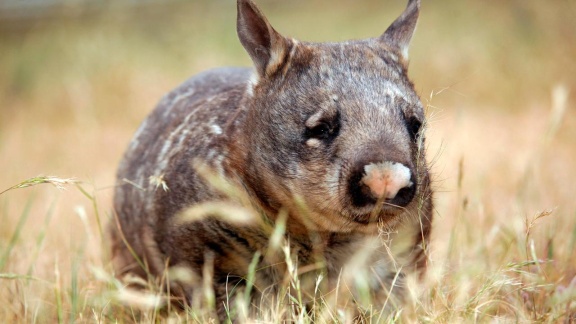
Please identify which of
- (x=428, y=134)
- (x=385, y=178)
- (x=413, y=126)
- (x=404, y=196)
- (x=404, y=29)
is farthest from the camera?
(x=428, y=134)

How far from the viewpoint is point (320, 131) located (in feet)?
9.87

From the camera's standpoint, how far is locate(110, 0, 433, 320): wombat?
288 cm

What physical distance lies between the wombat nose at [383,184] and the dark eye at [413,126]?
0.35 meters

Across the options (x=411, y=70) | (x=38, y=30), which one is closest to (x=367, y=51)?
(x=411, y=70)

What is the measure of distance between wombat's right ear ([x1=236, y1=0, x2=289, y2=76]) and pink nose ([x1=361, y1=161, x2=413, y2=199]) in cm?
82

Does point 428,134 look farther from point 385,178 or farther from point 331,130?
point 385,178

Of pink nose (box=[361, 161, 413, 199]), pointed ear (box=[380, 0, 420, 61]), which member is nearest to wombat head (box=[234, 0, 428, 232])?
pink nose (box=[361, 161, 413, 199])

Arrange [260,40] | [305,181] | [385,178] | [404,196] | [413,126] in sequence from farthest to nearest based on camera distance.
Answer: [260,40]
[413,126]
[305,181]
[404,196]
[385,178]

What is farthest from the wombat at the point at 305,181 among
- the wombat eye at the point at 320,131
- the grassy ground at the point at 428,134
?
the grassy ground at the point at 428,134

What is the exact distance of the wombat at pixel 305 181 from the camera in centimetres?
288

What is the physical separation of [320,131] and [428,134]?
3890 millimetres

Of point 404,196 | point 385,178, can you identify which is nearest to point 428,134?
point 404,196

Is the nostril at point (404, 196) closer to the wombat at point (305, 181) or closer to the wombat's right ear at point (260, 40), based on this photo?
the wombat at point (305, 181)

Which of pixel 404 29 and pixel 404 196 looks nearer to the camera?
pixel 404 196
